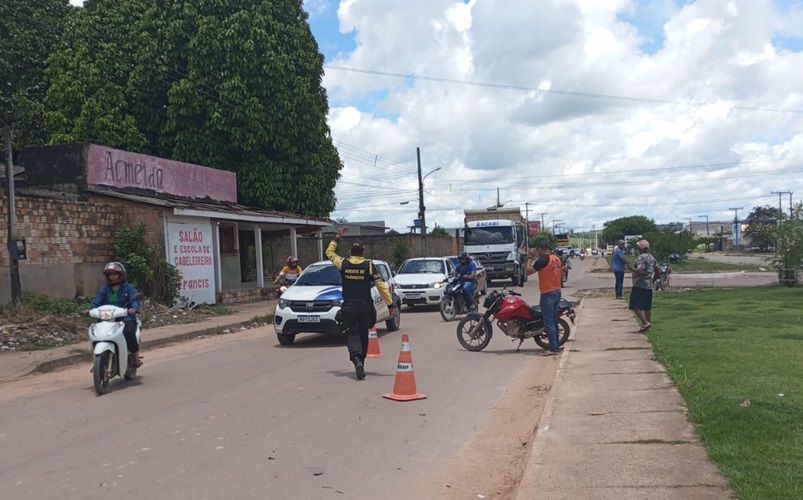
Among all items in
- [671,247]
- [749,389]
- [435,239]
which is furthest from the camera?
[435,239]

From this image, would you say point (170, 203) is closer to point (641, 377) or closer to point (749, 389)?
point (641, 377)

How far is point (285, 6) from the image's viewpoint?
29.9m

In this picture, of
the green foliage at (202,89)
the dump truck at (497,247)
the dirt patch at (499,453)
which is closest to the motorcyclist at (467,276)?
the dirt patch at (499,453)

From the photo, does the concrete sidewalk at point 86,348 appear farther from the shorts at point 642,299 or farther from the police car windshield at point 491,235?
the police car windshield at point 491,235

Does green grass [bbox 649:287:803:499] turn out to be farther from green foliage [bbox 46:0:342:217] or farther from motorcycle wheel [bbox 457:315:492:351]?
green foliage [bbox 46:0:342:217]

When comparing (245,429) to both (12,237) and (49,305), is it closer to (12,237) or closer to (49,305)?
(12,237)

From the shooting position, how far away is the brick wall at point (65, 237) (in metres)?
16.1

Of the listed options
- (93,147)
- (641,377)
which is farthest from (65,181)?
(641,377)

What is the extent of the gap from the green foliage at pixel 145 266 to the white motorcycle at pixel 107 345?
9694 mm

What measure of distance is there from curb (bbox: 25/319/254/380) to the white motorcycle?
8.64 ft

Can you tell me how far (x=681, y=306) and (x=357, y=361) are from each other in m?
11.7

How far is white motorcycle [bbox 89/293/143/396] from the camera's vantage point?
9.04 meters

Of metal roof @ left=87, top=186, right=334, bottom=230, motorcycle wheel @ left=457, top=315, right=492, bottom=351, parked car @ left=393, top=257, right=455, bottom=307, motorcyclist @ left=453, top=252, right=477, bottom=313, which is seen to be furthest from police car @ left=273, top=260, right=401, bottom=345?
metal roof @ left=87, top=186, right=334, bottom=230

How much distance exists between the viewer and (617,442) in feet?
20.0
